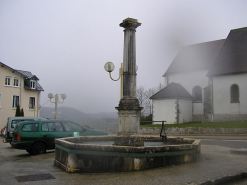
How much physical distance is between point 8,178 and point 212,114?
30726mm

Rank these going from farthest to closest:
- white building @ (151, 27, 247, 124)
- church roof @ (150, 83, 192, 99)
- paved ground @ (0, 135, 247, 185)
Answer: church roof @ (150, 83, 192, 99) < white building @ (151, 27, 247, 124) < paved ground @ (0, 135, 247, 185)

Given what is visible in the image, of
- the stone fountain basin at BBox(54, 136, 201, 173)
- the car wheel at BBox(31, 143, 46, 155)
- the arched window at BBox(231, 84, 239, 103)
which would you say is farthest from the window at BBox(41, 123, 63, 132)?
the arched window at BBox(231, 84, 239, 103)

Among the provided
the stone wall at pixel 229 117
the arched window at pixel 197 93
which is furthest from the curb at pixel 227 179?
the arched window at pixel 197 93

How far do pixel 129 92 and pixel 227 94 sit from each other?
2701 centimetres

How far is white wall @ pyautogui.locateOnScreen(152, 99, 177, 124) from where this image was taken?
36.8 meters

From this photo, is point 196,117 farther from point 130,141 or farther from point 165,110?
point 130,141

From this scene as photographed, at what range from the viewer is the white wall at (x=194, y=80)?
129 feet

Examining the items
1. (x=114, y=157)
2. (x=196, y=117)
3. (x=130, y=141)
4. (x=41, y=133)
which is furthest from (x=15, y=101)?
(x=114, y=157)

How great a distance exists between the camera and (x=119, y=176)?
23.1 ft

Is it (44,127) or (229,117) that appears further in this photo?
(229,117)

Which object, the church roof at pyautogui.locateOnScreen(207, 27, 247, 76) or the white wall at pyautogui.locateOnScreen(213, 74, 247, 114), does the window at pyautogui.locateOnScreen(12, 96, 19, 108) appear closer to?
the church roof at pyautogui.locateOnScreen(207, 27, 247, 76)

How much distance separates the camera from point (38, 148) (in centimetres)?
1297

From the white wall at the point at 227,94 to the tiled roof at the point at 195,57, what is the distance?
6.33m

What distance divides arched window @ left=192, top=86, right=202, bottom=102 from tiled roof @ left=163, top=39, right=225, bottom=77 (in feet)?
9.44
